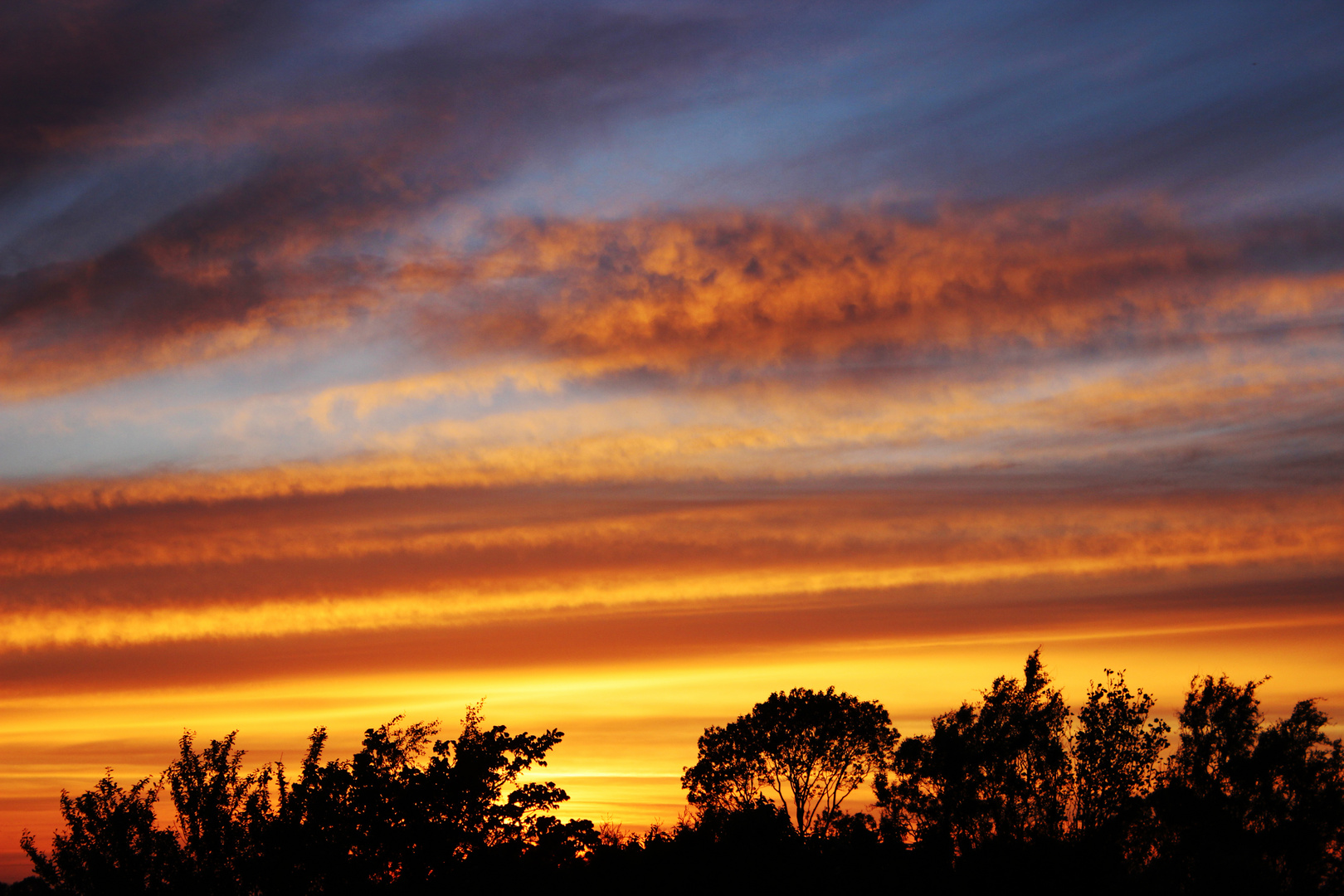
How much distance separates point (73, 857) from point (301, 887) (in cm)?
1443

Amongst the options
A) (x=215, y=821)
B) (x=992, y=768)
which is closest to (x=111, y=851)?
(x=215, y=821)

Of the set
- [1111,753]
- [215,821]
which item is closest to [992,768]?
[1111,753]

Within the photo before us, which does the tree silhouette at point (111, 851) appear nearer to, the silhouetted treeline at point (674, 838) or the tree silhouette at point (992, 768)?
the silhouetted treeline at point (674, 838)

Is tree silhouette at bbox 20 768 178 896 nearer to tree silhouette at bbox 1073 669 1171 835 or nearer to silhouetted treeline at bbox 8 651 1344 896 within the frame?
silhouetted treeline at bbox 8 651 1344 896

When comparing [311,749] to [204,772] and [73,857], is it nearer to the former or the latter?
[204,772]

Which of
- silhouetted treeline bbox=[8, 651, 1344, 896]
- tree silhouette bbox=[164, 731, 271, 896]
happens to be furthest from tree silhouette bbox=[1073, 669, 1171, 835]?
tree silhouette bbox=[164, 731, 271, 896]

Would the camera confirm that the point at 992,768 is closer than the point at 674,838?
No

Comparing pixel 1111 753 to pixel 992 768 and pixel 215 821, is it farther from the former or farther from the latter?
pixel 215 821

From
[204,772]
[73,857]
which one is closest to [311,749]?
[204,772]

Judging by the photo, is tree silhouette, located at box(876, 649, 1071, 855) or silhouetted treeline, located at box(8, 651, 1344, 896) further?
tree silhouette, located at box(876, 649, 1071, 855)

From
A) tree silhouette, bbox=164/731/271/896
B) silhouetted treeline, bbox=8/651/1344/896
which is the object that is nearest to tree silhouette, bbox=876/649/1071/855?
silhouetted treeline, bbox=8/651/1344/896

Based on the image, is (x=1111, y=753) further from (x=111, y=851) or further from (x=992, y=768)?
(x=111, y=851)

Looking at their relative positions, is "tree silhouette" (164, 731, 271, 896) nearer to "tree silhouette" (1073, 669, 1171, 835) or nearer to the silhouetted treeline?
the silhouetted treeline

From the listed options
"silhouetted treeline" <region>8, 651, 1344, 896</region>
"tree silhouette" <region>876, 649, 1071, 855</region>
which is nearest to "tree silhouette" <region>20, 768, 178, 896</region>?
"silhouetted treeline" <region>8, 651, 1344, 896</region>
